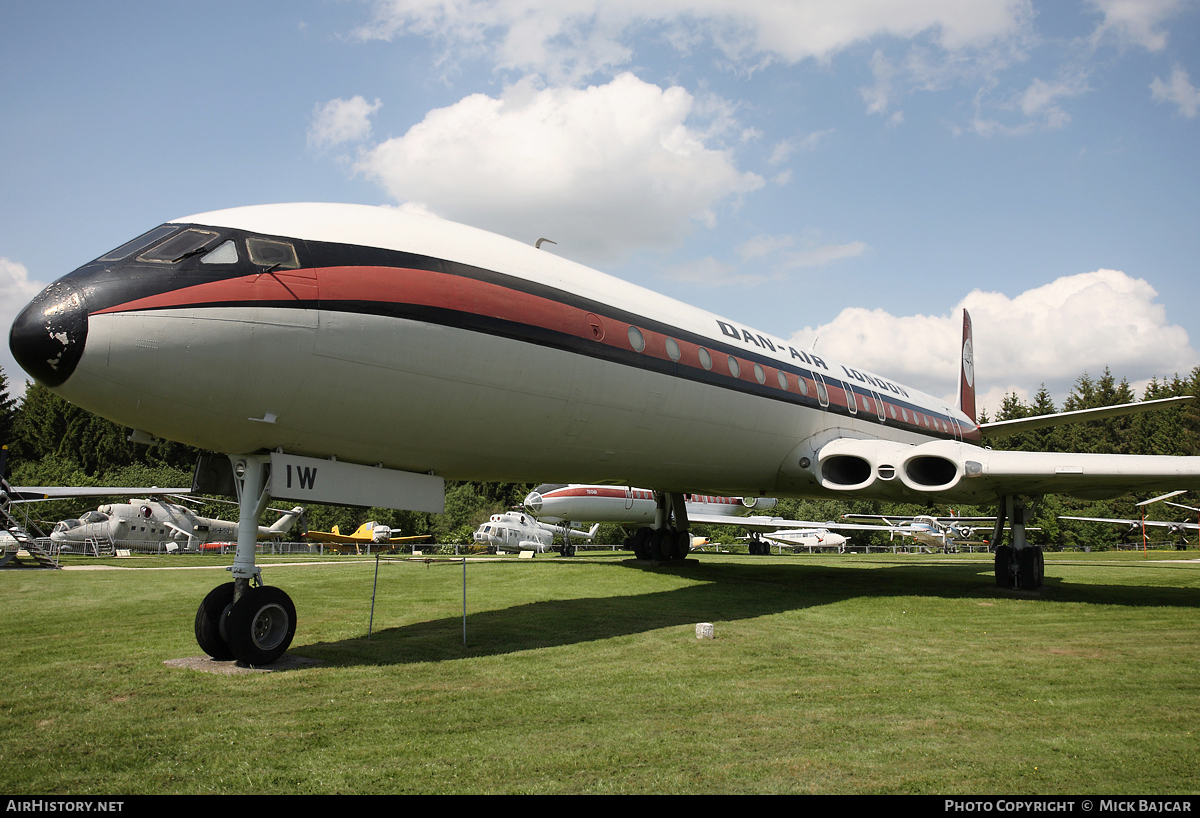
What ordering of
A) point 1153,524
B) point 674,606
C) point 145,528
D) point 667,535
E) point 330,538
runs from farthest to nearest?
point 330,538
point 1153,524
point 145,528
point 667,535
point 674,606

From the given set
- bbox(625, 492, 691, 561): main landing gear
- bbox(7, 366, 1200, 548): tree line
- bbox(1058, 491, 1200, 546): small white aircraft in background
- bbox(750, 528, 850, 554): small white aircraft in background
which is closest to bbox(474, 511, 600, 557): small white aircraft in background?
bbox(7, 366, 1200, 548): tree line

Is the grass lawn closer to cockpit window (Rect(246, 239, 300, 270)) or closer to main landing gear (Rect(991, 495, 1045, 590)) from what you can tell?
main landing gear (Rect(991, 495, 1045, 590))

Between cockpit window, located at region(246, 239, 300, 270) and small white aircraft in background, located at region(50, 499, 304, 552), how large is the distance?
18.6m

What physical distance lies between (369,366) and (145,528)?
27.2 metres

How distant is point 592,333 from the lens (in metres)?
8.08

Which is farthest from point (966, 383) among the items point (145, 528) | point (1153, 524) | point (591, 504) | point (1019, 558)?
point (145, 528)

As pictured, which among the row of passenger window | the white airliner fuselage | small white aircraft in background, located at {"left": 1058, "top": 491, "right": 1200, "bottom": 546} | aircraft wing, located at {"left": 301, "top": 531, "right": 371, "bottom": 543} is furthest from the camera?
aircraft wing, located at {"left": 301, "top": 531, "right": 371, "bottom": 543}

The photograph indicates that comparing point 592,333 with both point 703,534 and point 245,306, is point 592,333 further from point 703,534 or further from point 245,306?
point 703,534

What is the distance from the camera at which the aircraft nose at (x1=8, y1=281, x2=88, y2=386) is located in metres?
5.18

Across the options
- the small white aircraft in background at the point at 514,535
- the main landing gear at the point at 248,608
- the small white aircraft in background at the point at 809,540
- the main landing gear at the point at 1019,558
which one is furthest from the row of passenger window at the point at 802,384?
the small white aircraft in background at the point at 809,540

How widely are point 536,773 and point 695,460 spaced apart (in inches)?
285

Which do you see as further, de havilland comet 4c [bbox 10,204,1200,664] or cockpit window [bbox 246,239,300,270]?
cockpit window [bbox 246,239,300,270]

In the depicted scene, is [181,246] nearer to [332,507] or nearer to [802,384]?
[802,384]

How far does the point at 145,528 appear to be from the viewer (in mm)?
28266
